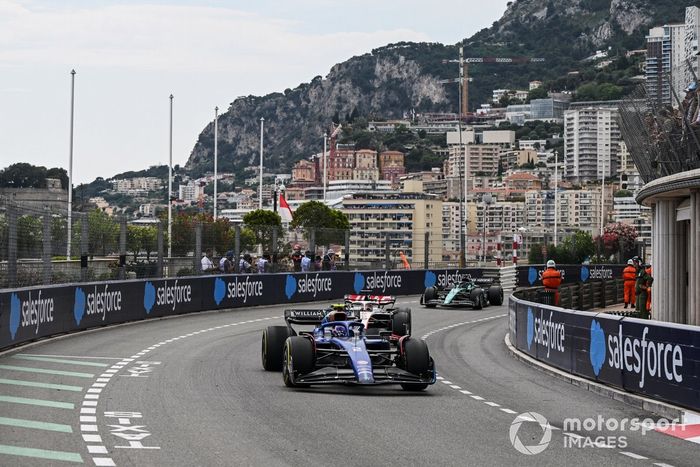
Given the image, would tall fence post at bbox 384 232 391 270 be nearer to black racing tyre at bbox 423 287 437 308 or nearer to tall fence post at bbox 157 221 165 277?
black racing tyre at bbox 423 287 437 308

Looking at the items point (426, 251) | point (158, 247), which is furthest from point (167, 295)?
point (426, 251)

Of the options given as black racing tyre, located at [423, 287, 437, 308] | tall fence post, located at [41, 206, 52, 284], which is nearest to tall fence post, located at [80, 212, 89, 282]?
tall fence post, located at [41, 206, 52, 284]

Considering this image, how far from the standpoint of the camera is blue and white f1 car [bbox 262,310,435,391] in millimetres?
15586

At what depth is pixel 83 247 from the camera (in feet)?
88.1

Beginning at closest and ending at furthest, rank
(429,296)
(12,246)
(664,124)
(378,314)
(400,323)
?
(378,314)
(12,246)
(400,323)
(664,124)
(429,296)

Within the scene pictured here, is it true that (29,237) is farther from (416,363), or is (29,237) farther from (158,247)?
(416,363)

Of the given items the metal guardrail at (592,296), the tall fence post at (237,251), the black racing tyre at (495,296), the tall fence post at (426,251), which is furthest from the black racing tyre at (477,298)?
the tall fence post at (426,251)

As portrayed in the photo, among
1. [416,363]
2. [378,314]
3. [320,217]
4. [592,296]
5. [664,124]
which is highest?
[320,217]

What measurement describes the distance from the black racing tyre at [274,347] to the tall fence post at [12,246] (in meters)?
5.78

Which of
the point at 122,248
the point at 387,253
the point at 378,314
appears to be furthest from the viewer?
the point at 387,253

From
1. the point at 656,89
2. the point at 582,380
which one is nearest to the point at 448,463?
the point at 582,380

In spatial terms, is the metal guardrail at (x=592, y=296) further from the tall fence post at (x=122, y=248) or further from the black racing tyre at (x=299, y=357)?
the black racing tyre at (x=299, y=357)

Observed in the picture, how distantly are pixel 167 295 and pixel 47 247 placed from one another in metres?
8.02

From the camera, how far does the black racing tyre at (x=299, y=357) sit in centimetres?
1587
